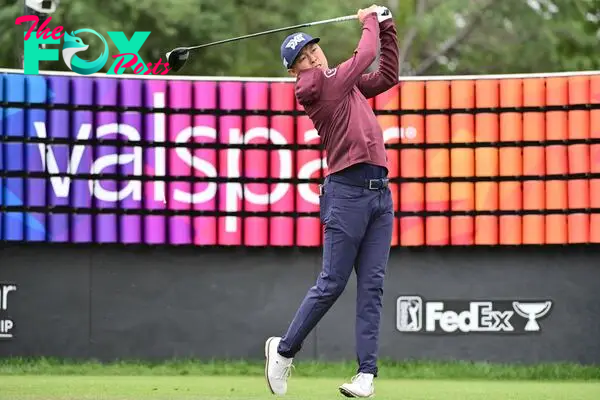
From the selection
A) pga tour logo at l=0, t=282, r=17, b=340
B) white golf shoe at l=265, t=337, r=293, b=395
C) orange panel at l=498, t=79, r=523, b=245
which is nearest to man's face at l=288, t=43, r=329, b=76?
white golf shoe at l=265, t=337, r=293, b=395

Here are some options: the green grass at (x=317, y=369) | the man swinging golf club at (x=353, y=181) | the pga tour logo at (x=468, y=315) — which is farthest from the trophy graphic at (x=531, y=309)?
the man swinging golf club at (x=353, y=181)

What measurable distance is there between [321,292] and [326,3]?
24116mm

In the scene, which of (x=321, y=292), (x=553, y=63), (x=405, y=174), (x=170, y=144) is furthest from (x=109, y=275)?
(x=553, y=63)

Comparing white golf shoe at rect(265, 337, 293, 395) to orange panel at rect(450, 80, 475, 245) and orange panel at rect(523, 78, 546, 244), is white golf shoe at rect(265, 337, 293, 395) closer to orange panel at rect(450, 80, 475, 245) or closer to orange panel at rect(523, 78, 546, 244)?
orange panel at rect(450, 80, 475, 245)

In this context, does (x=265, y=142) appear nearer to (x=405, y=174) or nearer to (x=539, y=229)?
(x=405, y=174)

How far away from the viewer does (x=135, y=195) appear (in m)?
13.1

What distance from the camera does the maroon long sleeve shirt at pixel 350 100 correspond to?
898 centimetres

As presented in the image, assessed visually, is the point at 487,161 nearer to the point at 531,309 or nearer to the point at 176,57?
the point at 531,309

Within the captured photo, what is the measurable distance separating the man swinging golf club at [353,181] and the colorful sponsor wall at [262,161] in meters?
3.90

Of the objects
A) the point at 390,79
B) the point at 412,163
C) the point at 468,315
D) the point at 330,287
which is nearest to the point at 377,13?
the point at 390,79

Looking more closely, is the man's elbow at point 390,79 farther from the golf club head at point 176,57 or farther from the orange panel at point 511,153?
the orange panel at point 511,153

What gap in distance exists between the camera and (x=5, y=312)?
13.2 meters

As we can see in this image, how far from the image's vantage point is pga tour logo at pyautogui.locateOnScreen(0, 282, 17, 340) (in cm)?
1323

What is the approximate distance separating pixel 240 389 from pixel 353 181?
2.32 metres
